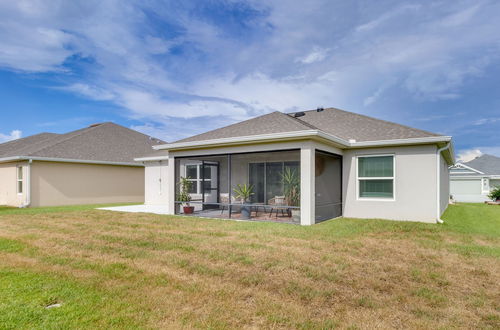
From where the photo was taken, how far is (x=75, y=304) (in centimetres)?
319

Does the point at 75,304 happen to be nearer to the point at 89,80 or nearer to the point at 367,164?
the point at 367,164

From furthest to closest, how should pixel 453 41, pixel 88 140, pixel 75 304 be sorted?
pixel 88 140 → pixel 453 41 → pixel 75 304

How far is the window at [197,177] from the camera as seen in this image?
44.1ft

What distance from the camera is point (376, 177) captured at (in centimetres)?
988

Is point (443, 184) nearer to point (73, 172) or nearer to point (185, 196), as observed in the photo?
point (185, 196)

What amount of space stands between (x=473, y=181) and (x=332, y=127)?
766 inches

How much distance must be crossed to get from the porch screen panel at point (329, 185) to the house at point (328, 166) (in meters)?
0.04

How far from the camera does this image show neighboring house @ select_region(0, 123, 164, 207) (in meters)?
14.9

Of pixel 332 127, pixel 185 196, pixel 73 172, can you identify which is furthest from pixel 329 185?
pixel 73 172

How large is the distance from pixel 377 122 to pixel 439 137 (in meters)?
2.98

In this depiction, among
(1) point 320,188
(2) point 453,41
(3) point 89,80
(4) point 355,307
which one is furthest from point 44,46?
(2) point 453,41

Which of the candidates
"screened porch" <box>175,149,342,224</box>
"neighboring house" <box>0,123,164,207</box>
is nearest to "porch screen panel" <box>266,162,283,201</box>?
"screened porch" <box>175,149,342,224</box>

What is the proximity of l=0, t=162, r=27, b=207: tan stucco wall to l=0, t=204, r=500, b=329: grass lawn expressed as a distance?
979cm

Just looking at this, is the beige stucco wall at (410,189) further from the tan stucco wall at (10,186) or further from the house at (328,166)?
the tan stucco wall at (10,186)
